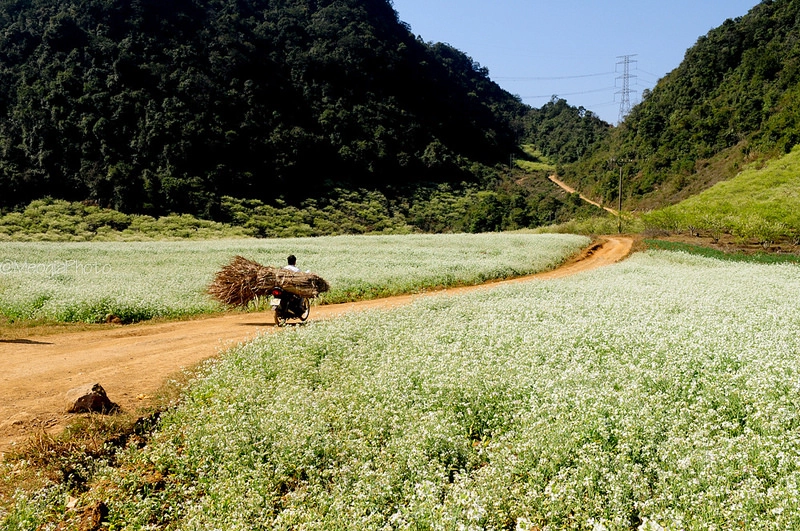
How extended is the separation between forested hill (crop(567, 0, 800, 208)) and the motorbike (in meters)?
80.1

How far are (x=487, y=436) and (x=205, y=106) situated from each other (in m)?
86.9

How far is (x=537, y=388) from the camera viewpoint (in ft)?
23.6

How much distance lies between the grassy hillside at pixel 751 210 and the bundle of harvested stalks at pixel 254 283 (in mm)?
41030

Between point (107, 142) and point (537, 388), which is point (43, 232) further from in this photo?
point (537, 388)

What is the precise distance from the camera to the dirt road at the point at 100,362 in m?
7.67

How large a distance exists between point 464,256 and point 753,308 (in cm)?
2102

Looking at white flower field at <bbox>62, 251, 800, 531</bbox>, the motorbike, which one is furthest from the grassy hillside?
the motorbike

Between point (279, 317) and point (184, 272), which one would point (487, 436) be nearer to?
point (279, 317)

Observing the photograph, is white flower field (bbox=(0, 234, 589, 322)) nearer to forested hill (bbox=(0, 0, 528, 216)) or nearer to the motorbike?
the motorbike

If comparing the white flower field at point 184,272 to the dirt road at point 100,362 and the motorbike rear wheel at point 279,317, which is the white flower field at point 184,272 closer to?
the dirt road at point 100,362

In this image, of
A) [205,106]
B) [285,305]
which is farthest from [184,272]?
[205,106]

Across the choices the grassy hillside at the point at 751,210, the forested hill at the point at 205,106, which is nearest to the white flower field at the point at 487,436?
the grassy hillside at the point at 751,210

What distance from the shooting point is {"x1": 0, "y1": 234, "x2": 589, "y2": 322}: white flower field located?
642 inches

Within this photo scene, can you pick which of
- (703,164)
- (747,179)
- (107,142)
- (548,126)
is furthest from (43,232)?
(548,126)
